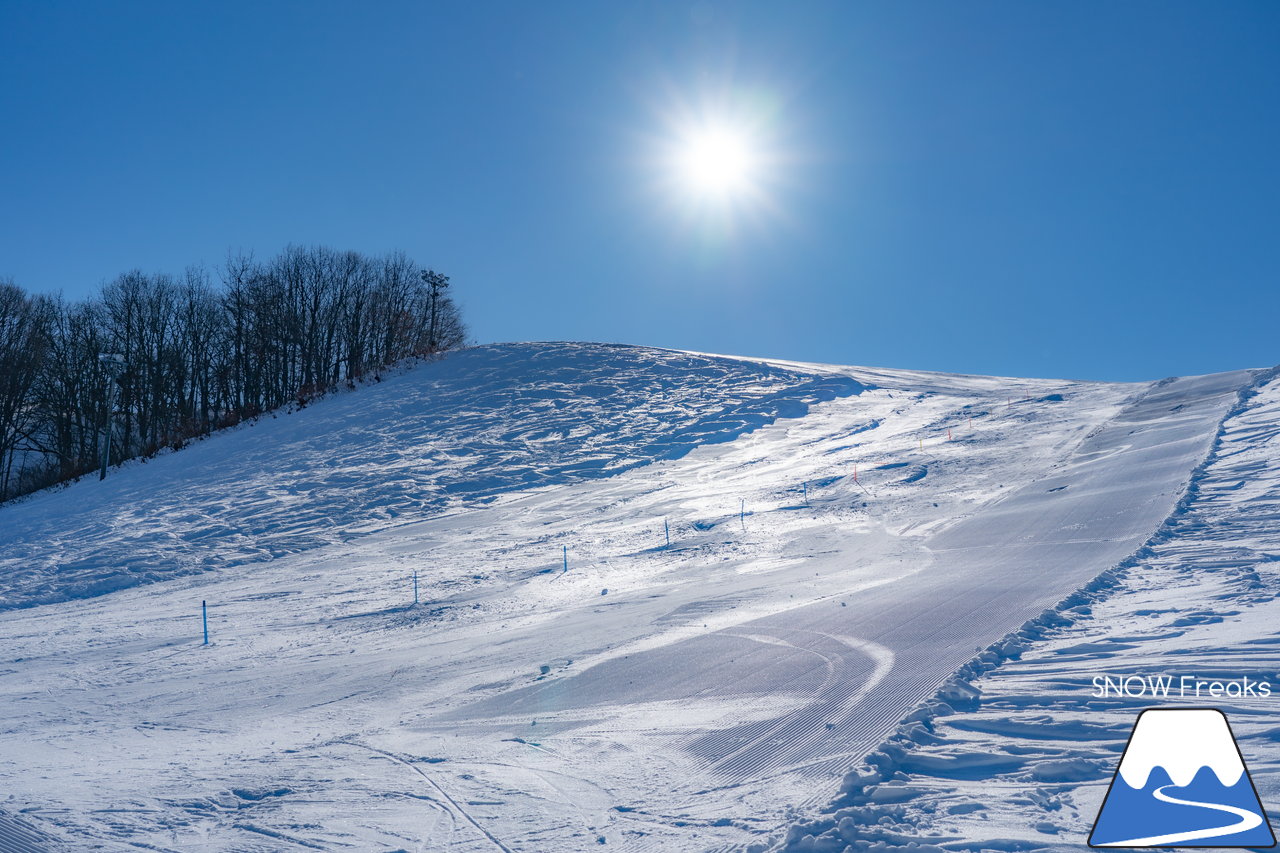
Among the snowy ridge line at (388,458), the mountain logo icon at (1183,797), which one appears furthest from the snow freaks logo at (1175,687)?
the snowy ridge line at (388,458)

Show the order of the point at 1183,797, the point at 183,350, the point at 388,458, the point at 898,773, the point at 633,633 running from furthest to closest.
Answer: the point at 183,350, the point at 388,458, the point at 633,633, the point at 898,773, the point at 1183,797

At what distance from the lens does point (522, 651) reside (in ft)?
34.1

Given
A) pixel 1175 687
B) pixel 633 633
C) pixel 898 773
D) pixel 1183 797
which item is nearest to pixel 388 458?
pixel 633 633

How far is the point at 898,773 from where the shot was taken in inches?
213

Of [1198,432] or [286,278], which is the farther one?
[286,278]

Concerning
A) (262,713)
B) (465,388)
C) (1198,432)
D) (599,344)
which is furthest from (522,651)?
(599,344)

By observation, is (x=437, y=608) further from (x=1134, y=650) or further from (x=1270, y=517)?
(x=1270, y=517)

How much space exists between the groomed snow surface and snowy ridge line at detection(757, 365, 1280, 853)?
3cm

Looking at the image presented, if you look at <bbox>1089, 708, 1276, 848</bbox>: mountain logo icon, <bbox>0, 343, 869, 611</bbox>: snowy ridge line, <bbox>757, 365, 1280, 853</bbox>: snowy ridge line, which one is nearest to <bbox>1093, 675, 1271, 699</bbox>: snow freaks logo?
<bbox>757, 365, 1280, 853</bbox>: snowy ridge line

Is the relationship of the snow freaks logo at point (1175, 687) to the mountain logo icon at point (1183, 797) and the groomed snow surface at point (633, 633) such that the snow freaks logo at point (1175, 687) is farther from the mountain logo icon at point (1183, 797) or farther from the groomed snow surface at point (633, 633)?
the mountain logo icon at point (1183, 797)

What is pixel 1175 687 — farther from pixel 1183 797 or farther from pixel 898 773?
pixel 898 773

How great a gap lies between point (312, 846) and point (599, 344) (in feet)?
130

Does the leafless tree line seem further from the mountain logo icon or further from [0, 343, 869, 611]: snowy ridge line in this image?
the mountain logo icon

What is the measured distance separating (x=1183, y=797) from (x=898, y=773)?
65.9 inches
